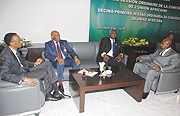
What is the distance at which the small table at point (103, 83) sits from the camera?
225cm

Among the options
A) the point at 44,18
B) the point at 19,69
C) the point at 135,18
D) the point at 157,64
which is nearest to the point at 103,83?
the point at 19,69

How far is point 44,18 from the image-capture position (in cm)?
402

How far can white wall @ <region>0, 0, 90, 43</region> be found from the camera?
3.72 meters

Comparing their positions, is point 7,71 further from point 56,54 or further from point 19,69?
point 56,54

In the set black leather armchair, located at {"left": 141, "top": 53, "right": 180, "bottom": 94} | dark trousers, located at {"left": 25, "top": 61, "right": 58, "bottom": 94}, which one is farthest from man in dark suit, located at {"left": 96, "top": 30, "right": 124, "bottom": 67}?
dark trousers, located at {"left": 25, "top": 61, "right": 58, "bottom": 94}

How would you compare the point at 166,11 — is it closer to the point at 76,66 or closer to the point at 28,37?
the point at 76,66

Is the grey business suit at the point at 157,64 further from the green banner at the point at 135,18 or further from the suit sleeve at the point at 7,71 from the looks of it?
the suit sleeve at the point at 7,71

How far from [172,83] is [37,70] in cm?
274

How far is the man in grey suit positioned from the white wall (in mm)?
2133

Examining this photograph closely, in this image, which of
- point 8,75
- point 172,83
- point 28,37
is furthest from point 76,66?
point 172,83

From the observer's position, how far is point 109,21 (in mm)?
4664

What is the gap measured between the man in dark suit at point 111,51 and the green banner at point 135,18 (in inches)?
36.9

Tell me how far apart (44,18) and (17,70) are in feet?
7.26

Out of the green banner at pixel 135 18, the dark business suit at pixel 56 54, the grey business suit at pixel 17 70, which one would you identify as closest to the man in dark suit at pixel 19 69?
the grey business suit at pixel 17 70
